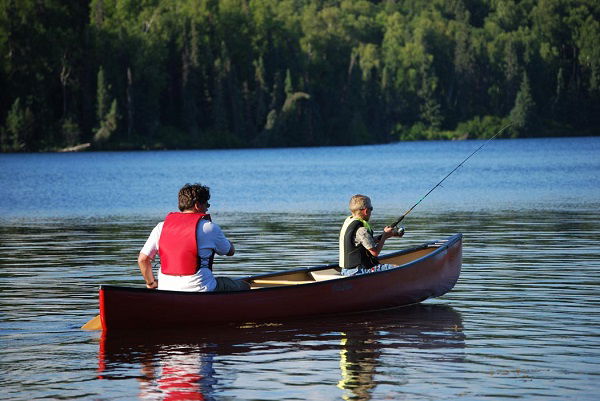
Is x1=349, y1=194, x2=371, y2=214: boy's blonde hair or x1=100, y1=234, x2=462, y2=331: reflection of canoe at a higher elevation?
x1=349, y1=194, x2=371, y2=214: boy's blonde hair

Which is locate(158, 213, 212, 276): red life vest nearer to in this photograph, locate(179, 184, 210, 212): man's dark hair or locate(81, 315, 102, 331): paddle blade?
locate(179, 184, 210, 212): man's dark hair

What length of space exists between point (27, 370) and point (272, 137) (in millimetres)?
109328

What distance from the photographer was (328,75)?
130500 mm

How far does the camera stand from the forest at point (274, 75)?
10544cm

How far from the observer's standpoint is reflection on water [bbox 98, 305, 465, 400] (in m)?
10.2

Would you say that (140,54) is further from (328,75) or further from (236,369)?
(236,369)

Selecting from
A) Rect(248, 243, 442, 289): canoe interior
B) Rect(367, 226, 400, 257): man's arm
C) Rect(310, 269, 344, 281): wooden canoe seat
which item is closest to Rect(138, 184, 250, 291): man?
Rect(248, 243, 442, 289): canoe interior

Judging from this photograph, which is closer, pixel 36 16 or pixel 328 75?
pixel 36 16

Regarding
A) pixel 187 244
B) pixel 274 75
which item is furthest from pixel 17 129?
pixel 187 244

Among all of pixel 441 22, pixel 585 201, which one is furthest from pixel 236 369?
pixel 441 22

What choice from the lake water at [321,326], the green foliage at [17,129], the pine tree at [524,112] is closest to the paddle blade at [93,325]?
the lake water at [321,326]

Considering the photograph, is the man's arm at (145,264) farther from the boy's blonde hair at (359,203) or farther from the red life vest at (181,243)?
the boy's blonde hair at (359,203)

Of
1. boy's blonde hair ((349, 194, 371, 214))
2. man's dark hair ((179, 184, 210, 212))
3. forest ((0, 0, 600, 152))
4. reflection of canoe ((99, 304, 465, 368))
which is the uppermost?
forest ((0, 0, 600, 152))

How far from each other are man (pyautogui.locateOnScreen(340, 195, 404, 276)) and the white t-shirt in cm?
184
